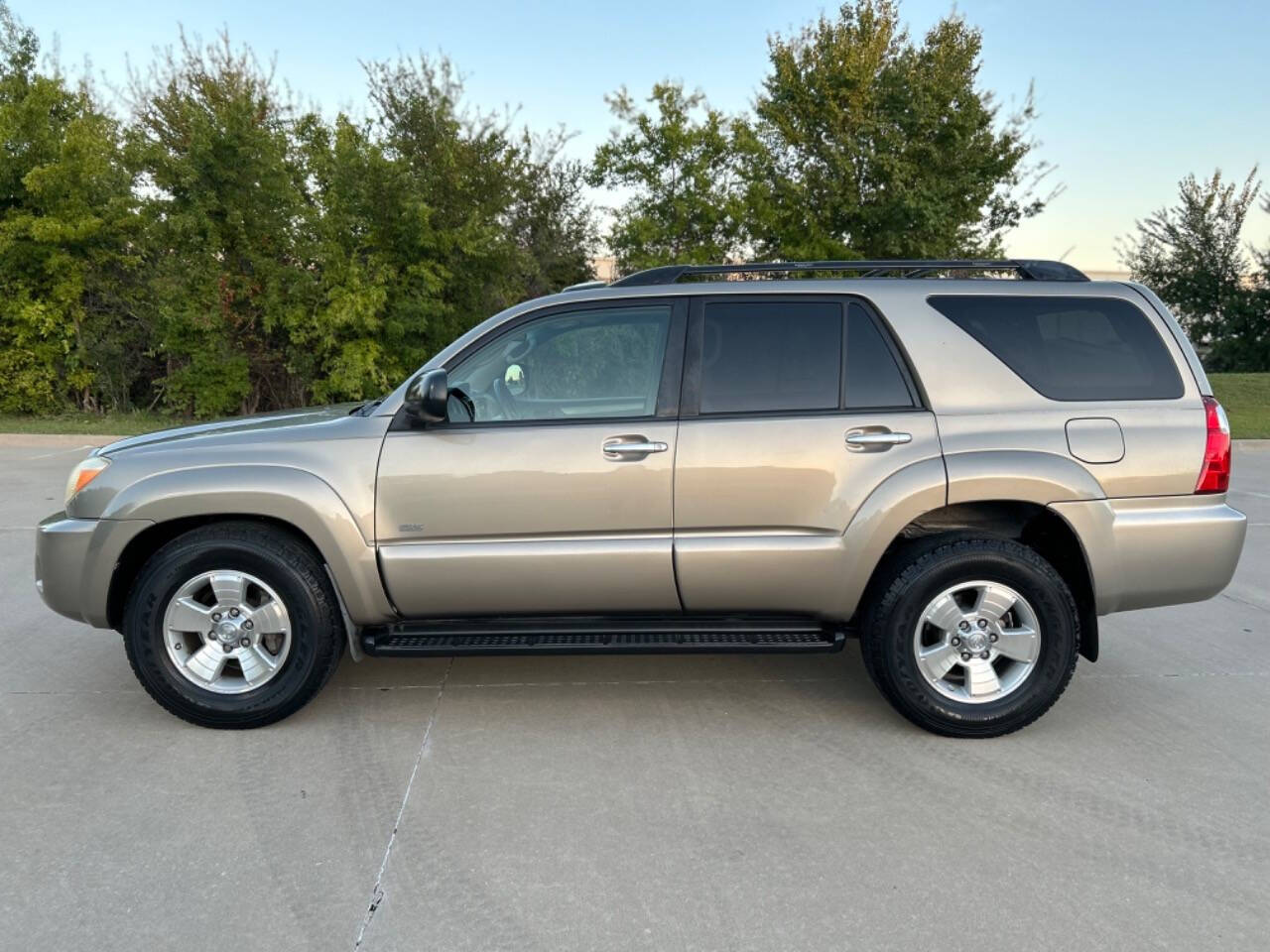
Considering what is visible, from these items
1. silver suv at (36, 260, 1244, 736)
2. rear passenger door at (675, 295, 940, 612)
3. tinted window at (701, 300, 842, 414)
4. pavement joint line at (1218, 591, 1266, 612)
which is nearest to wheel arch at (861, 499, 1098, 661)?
silver suv at (36, 260, 1244, 736)

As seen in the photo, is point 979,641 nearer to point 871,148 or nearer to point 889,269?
point 889,269

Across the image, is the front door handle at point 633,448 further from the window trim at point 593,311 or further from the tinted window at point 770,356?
the tinted window at point 770,356

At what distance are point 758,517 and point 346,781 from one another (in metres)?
1.88

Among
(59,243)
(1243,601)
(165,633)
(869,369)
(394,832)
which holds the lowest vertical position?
(394,832)

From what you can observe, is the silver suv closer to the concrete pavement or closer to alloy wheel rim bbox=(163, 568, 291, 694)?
alloy wheel rim bbox=(163, 568, 291, 694)

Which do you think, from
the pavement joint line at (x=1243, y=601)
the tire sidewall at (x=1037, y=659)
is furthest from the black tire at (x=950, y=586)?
the pavement joint line at (x=1243, y=601)

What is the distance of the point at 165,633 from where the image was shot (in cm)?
400

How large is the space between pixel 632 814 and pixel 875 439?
174 cm

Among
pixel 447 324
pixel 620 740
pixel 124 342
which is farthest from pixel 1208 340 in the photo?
pixel 620 740

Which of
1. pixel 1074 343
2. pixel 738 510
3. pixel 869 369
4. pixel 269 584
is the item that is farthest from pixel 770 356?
pixel 269 584

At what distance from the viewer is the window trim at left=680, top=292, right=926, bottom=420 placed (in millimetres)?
3986

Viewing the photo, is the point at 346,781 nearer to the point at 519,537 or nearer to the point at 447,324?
the point at 519,537

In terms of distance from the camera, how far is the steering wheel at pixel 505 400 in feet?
13.5

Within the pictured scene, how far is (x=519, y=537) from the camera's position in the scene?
3.97m
